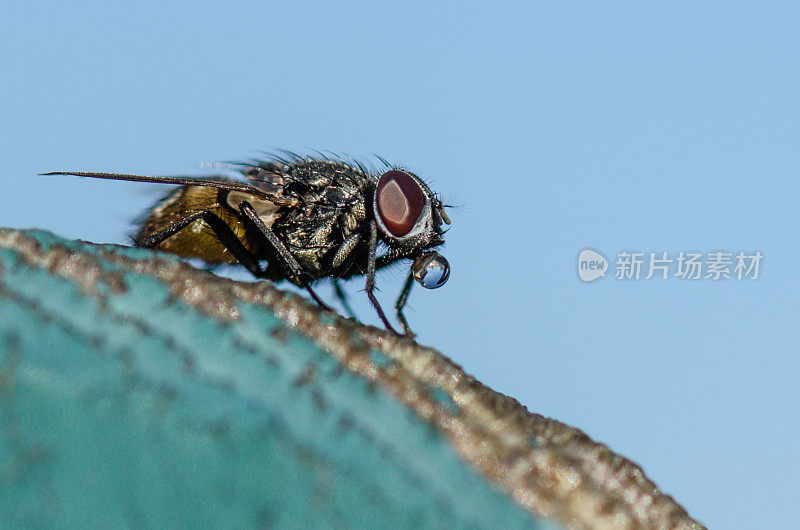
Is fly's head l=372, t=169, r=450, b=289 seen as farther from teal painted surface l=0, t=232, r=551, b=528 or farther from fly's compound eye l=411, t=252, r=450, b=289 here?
teal painted surface l=0, t=232, r=551, b=528

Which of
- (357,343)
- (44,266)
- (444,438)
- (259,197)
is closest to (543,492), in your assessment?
(444,438)

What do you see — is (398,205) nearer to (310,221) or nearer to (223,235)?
(310,221)

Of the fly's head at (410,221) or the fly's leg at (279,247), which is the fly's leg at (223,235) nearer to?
the fly's leg at (279,247)

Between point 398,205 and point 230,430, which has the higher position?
point 398,205

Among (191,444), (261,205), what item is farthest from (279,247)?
(191,444)

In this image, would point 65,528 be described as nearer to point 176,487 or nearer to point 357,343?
point 176,487

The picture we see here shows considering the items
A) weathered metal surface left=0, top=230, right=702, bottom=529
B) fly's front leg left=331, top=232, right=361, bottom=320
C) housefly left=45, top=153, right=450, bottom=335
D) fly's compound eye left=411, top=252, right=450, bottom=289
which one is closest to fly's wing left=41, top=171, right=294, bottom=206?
housefly left=45, top=153, right=450, bottom=335

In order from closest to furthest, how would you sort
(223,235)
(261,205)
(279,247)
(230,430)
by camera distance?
1. (230,430)
2. (279,247)
3. (223,235)
4. (261,205)
